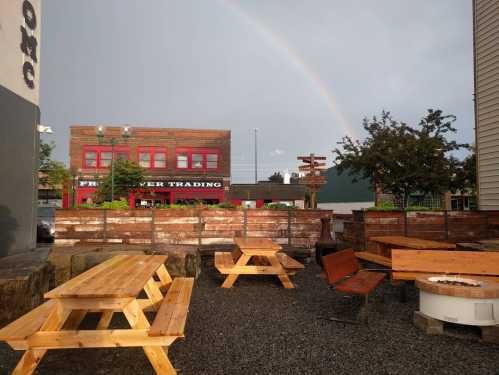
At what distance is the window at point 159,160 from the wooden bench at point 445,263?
104ft

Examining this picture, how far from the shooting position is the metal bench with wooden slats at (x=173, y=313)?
297 cm

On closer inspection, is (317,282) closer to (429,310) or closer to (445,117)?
(429,310)

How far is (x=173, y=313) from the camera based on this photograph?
3.52 meters

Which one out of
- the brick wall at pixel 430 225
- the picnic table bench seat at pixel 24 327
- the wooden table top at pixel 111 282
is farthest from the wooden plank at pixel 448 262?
the picnic table bench seat at pixel 24 327

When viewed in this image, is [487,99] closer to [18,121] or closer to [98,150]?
[18,121]

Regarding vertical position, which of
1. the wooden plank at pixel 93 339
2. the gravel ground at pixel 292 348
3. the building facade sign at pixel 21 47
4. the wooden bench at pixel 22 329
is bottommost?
the gravel ground at pixel 292 348

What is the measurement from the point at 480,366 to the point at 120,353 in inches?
150

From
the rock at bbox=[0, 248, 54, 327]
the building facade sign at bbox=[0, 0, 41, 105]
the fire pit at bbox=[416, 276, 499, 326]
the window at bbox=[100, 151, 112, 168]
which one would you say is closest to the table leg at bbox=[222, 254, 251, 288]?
the rock at bbox=[0, 248, 54, 327]

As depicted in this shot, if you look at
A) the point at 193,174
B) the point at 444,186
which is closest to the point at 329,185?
the point at 193,174

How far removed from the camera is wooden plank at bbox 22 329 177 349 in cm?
286

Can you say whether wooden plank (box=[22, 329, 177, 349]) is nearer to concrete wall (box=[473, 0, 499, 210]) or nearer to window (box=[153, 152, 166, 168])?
concrete wall (box=[473, 0, 499, 210])

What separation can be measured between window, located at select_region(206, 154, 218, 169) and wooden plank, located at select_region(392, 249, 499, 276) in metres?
30.6

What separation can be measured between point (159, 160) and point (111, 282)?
32.8 m

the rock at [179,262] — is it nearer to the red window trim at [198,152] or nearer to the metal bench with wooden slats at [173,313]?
the metal bench with wooden slats at [173,313]
